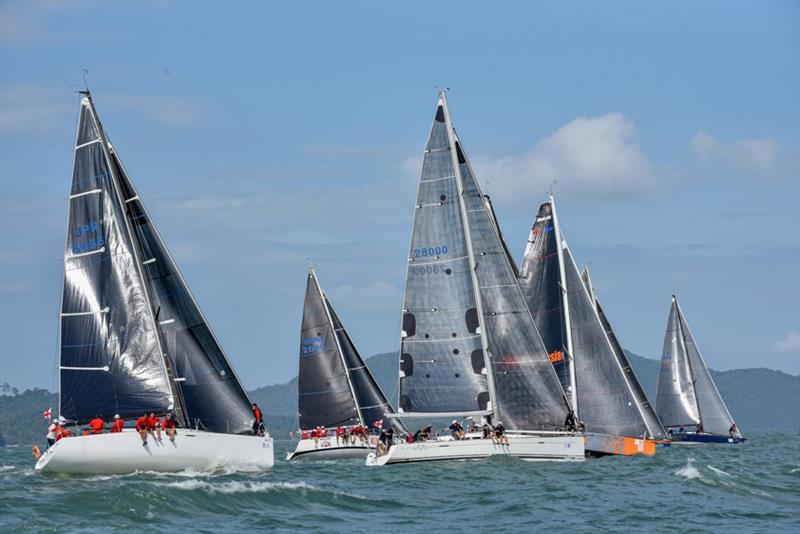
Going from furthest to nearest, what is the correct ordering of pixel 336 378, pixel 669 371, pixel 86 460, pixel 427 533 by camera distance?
pixel 669 371, pixel 336 378, pixel 86 460, pixel 427 533

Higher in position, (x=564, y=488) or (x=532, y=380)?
(x=532, y=380)

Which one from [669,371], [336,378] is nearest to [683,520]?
[336,378]

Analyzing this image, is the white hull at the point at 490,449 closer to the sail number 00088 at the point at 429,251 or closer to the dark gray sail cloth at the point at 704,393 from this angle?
the sail number 00088 at the point at 429,251

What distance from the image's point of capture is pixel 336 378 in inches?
2490

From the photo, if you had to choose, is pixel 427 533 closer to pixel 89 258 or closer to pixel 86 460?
pixel 86 460

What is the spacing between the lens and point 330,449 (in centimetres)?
6041

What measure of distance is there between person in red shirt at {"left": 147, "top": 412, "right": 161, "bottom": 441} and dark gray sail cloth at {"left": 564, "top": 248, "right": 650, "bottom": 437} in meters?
21.3

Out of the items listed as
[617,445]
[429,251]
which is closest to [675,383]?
[617,445]

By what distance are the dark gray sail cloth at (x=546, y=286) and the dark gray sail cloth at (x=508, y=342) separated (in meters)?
A: 7.20

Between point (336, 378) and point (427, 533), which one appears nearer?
point (427, 533)

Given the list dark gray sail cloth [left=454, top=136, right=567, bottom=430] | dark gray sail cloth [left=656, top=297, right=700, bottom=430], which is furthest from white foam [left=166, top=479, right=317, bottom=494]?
dark gray sail cloth [left=656, top=297, right=700, bottom=430]

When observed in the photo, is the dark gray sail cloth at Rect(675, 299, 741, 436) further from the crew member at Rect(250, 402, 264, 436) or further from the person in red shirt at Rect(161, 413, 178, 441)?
the person in red shirt at Rect(161, 413, 178, 441)

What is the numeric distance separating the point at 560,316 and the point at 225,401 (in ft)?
59.1

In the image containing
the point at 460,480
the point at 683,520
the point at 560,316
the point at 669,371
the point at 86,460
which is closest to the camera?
the point at 683,520
